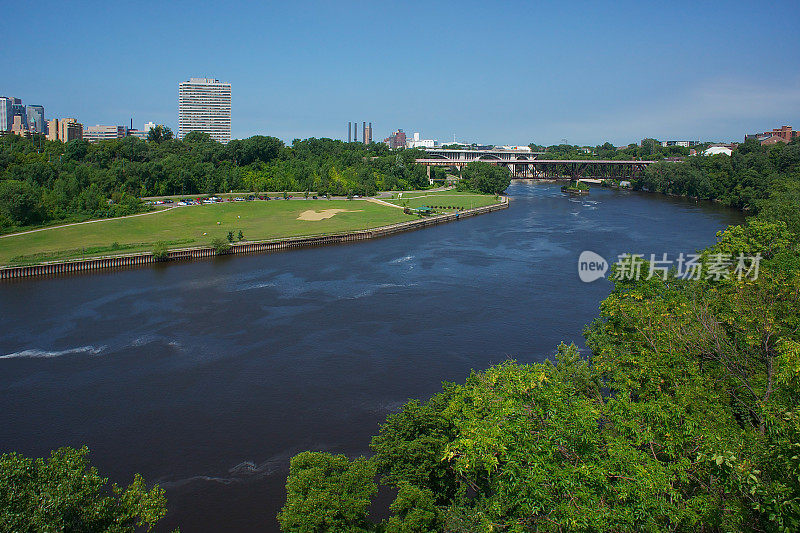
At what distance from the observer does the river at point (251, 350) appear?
16109 millimetres

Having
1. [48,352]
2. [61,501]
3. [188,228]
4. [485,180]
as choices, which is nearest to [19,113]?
[485,180]

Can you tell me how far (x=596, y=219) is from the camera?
188 ft

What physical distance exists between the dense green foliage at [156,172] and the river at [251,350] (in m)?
18.5

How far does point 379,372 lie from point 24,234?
1317 inches

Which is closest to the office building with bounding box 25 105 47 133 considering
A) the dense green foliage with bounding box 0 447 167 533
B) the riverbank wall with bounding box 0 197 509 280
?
the riverbank wall with bounding box 0 197 509 280

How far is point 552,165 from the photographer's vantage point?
125375mm

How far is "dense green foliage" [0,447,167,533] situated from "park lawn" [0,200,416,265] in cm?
2995

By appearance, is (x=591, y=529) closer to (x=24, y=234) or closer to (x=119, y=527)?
(x=119, y=527)

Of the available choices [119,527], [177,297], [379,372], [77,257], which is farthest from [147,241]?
[119,527]

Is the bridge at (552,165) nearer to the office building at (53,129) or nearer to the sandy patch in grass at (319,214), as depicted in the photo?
the sandy patch in grass at (319,214)

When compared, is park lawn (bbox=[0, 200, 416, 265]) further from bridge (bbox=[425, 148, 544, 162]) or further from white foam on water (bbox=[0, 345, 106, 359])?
bridge (bbox=[425, 148, 544, 162])

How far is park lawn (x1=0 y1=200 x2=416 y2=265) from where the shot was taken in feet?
125

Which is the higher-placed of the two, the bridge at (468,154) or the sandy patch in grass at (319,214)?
the bridge at (468,154)

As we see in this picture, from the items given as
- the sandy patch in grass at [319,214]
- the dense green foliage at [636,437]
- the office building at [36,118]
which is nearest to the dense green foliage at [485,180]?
the sandy patch in grass at [319,214]
